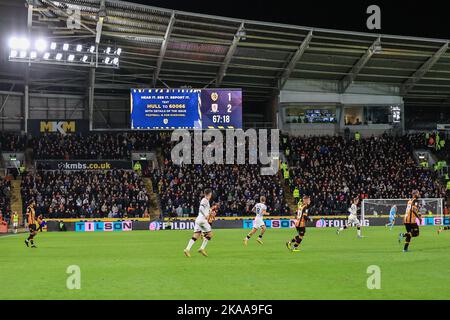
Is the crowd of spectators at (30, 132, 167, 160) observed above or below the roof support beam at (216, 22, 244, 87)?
below

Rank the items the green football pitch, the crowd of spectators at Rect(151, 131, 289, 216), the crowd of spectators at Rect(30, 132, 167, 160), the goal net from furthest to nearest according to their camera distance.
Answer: the crowd of spectators at Rect(30, 132, 167, 160)
the crowd of spectators at Rect(151, 131, 289, 216)
the goal net
the green football pitch

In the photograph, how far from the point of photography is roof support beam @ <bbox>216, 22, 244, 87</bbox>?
48594 mm

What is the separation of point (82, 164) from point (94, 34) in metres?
13.0

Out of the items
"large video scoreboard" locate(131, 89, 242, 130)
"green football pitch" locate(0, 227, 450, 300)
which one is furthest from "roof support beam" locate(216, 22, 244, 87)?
"green football pitch" locate(0, 227, 450, 300)

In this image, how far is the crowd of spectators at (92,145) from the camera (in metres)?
55.1

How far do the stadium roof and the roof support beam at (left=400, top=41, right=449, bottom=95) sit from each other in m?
0.09

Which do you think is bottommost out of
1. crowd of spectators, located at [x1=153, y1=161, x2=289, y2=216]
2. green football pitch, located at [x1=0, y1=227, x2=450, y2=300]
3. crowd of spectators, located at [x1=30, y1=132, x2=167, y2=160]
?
green football pitch, located at [x1=0, y1=227, x2=450, y2=300]

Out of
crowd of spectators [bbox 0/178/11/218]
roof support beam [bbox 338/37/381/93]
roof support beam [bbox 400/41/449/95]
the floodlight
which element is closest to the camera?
the floodlight

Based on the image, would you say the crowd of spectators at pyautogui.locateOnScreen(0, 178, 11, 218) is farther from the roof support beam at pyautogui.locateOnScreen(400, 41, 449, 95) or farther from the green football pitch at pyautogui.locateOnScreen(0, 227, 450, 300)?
the roof support beam at pyautogui.locateOnScreen(400, 41, 449, 95)

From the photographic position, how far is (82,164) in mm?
54594

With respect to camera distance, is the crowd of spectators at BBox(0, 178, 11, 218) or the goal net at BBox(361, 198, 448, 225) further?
the goal net at BBox(361, 198, 448, 225)

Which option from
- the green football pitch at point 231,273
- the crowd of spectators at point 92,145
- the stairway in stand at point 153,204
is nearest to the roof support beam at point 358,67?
the crowd of spectators at point 92,145
